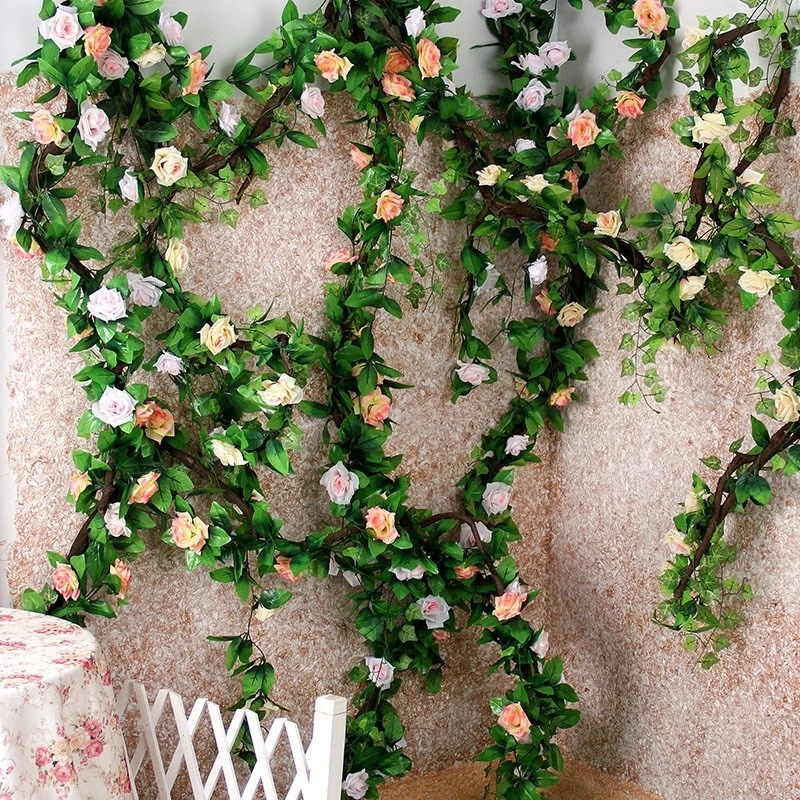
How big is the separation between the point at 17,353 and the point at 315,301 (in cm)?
66

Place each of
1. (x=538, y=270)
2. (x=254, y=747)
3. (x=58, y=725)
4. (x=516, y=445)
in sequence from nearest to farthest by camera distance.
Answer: (x=58, y=725)
(x=254, y=747)
(x=538, y=270)
(x=516, y=445)

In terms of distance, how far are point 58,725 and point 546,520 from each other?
5.01 feet

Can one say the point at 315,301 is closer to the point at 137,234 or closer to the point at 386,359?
the point at 386,359

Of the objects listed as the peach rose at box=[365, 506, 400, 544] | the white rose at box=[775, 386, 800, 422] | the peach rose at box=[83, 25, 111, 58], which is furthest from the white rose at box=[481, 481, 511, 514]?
the peach rose at box=[83, 25, 111, 58]

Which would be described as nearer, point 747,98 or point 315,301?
point 747,98

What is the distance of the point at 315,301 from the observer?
7.61ft

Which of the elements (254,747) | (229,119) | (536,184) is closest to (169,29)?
(229,119)

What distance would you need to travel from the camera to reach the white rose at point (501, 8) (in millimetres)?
2438

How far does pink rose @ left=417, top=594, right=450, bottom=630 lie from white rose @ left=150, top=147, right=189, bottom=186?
3.61ft

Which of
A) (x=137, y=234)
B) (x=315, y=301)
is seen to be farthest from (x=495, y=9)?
(x=137, y=234)

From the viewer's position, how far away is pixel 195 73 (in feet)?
6.48

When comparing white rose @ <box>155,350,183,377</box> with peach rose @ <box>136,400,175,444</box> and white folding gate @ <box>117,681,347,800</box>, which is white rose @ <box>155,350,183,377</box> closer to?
peach rose @ <box>136,400,175,444</box>

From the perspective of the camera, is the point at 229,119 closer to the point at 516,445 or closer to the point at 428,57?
the point at 428,57

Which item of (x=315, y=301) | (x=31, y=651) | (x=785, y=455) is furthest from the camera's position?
(x=315, y=301)
